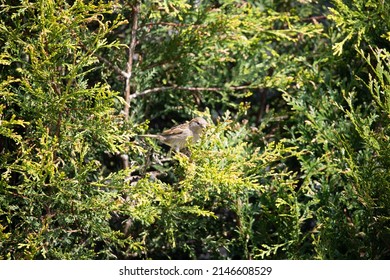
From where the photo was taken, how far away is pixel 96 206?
4.55 meters

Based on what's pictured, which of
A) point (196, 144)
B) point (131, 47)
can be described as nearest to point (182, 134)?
point (196, 144)

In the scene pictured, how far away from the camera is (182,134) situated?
5000mm

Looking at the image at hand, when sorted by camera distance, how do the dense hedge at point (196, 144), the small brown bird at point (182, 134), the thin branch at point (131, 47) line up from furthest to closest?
the thin branch at point (131, 47)
the small brown bird at point (182, 134)
the dense hedge at point (196, 144)

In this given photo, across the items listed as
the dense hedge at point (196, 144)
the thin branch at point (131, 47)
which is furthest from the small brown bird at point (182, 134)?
the thin branch at point (131, 47)

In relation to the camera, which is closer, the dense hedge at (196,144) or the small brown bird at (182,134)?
the dense hedge at (196,144)

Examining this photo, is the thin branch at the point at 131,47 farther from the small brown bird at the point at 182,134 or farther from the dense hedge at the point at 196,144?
the small brown bird at the point at 182,134

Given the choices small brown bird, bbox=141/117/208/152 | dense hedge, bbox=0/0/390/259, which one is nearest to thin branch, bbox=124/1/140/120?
dense hedge, bbox=0/0/390/259

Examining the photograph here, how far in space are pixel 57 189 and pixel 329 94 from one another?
2126 mm

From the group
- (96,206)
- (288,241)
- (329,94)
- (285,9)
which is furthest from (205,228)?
(285,9)

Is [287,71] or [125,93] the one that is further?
[287,71]

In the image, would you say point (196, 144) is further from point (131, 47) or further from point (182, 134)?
point (131, 47)

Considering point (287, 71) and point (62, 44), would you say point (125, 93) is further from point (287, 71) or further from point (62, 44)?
point (287, 71)

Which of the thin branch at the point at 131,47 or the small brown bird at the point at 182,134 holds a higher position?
the thin branch at the point at 131,47

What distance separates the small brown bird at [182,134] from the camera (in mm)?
4980
